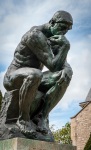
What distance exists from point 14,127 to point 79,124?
3336cm

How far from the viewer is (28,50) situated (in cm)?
496

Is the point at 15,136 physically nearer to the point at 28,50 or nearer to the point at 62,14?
the point at 28,50

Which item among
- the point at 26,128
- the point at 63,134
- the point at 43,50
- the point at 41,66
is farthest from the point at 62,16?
the point at 63,134

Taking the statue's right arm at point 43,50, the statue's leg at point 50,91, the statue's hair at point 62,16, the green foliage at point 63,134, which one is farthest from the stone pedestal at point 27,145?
the green foliage at point 63,134

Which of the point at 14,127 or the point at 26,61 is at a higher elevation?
the point at 26,61

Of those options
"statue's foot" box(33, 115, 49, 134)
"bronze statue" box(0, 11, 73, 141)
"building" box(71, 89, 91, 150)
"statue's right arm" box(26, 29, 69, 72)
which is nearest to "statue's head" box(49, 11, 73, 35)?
"bronze statue" box(0, 11, 73, 141)

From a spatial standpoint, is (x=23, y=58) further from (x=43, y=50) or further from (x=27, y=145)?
(x=27, y=145)

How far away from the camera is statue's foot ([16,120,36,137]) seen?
14.8 ft

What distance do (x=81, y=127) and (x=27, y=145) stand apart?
3354 centimetres

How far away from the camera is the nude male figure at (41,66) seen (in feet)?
14.9

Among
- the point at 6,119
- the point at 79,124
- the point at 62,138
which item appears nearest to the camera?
the point at 6,119

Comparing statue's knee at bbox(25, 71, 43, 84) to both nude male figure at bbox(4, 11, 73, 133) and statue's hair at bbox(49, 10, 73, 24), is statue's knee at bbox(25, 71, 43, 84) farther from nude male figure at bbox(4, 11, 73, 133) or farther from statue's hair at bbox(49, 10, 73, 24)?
statue's hair at bbox(49, 10, 73, 24)

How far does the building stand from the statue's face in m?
31.5

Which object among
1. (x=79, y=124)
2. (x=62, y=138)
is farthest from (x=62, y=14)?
(x=62, y=138)
